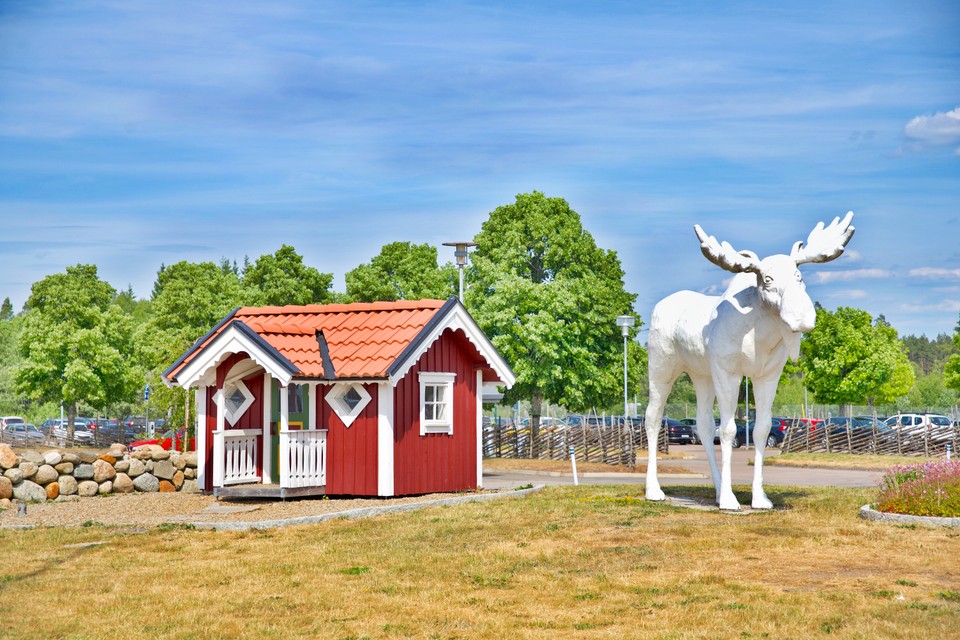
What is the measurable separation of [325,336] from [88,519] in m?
5.87

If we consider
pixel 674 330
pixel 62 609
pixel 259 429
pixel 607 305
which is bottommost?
pixel 62 609

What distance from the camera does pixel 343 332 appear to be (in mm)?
21000

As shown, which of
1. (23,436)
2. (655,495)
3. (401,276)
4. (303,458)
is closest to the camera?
(655,495)

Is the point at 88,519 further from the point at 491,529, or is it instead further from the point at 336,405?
the point at 491,529

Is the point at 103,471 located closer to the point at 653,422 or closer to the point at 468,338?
the point at 468,338

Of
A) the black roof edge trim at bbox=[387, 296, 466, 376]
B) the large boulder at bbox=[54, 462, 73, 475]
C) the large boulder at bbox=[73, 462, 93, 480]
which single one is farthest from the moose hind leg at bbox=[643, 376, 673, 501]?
the large boulder at bbox=[54, 462, 73, 475]

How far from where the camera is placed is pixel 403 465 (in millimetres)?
19562

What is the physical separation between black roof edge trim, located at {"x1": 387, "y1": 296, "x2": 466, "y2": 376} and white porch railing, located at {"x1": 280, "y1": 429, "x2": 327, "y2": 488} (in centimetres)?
198

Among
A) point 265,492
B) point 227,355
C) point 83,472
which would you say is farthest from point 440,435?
point 83,472

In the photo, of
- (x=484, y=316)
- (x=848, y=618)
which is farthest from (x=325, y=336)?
(x=484, y=316)

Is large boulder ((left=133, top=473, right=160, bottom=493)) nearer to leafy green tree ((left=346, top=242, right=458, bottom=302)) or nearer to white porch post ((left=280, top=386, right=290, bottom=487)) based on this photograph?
white porch post ((left=280, top=386, right=290, bottom=487))

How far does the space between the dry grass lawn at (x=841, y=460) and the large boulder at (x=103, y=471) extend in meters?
19.8

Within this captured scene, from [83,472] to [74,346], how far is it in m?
34.0

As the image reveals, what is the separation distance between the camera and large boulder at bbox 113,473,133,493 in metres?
21.4
